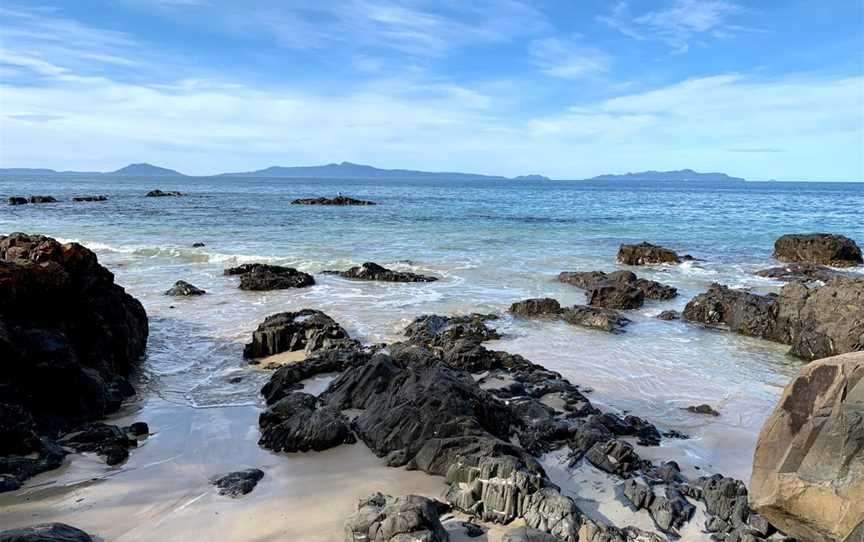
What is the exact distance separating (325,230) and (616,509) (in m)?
30.1

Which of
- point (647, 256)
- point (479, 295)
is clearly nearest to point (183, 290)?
point (479, 295)

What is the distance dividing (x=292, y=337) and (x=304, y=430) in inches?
170

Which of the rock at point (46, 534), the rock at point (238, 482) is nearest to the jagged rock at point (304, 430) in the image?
the rock at point (238, 482)

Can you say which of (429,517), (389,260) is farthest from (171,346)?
(389,260)

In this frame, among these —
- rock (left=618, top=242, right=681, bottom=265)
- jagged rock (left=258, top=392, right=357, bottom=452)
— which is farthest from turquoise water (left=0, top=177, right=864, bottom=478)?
jagged rock (left=258, top=392, right=357, bottom=452)

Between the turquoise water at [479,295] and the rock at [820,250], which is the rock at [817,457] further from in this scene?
the rock at [820,250]

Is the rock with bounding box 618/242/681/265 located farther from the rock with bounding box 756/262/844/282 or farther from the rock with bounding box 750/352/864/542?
the rock with bounding box 750/352/864/542

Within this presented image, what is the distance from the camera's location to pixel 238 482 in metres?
5.61

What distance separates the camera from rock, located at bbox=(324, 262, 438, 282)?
18047 millimetres

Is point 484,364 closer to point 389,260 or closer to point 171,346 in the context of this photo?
point 171,346

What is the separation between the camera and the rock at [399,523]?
14.4 ft

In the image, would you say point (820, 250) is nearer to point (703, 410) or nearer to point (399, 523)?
point (703, 410)

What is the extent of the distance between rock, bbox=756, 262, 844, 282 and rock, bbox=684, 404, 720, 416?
43.5 feet

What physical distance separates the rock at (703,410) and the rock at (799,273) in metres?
Result: 13.3
